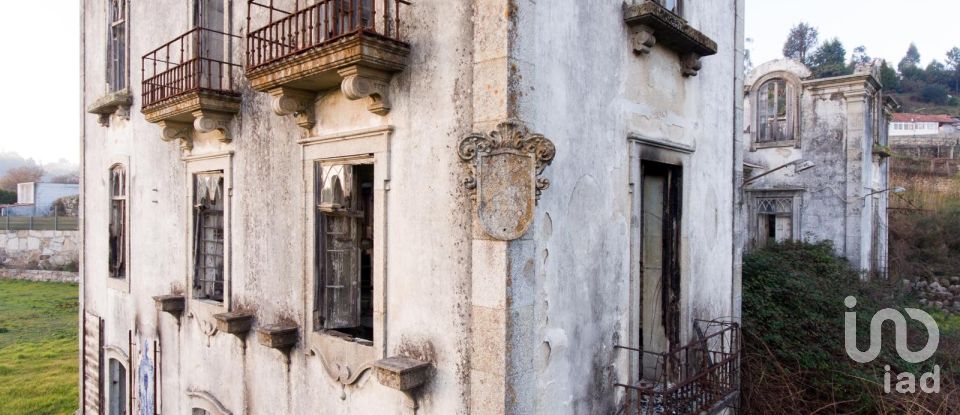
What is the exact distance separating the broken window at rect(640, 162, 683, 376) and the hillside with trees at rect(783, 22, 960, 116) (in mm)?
47534

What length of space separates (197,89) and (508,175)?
15.3ft

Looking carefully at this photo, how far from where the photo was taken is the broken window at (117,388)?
34.3 feet

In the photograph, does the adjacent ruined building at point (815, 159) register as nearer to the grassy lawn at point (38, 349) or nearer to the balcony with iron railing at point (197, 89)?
the balcony with iron railing at point (197, 89)

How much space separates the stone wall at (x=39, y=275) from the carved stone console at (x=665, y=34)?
32.1m

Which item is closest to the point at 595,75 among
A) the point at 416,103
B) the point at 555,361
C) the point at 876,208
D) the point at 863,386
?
the point at 416,103

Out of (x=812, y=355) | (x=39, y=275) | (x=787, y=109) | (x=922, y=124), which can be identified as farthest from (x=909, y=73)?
(x=39, y=275)

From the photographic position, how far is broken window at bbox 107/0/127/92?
10.2 m

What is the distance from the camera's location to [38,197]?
47531 mm

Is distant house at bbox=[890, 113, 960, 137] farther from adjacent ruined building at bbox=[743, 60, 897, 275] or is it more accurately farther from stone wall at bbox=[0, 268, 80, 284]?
stone wall at bbox=[0, 268, 80, 284]

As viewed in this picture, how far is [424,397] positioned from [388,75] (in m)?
2.66

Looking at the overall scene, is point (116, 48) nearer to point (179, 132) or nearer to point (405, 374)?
point (179, 132)

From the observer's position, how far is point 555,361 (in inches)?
184

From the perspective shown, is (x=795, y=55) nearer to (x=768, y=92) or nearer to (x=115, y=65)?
(x=768, y=92)

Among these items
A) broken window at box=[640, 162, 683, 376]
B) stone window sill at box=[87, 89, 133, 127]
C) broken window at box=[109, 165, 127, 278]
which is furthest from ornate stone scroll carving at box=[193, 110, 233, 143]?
broken window at box=[640, 162, 683, 376]
